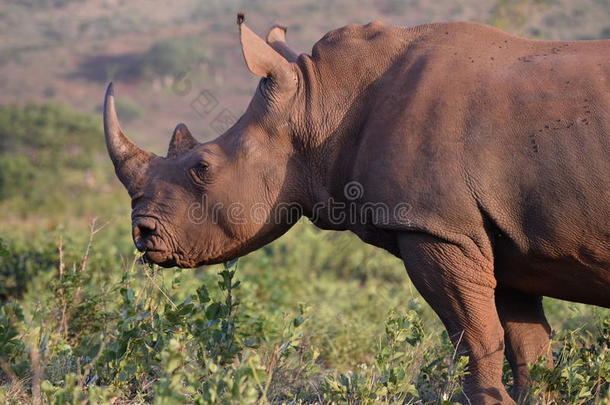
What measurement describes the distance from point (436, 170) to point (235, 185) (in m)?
1.24

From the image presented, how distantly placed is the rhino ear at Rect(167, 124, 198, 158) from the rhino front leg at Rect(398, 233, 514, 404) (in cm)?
154

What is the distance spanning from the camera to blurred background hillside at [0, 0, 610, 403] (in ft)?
16.4

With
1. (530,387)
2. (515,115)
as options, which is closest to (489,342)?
(530,387)

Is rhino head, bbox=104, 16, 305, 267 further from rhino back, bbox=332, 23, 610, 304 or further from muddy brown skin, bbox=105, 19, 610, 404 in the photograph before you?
rhino back, bbox=332, 23, 610, 304

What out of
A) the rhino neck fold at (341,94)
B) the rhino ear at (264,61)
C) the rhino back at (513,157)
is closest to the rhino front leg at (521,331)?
the rhino back at (513,157)

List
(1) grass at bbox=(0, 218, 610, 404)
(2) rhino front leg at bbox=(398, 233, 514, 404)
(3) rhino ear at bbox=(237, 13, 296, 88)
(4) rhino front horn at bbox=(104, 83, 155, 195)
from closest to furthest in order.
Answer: (1) grass at bbox=(0, 218, 610, 404)
(2) rhino front leg at bbox=(398, 233, 514, 404)
(3) rhino ear at bbox=(237, 13, 296, 88)
(4) rhino front horn at bbox=(104, 83, 155, 195)

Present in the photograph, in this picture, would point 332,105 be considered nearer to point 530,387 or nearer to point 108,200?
point 530,387

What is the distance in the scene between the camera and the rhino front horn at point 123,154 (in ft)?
A: 17.3

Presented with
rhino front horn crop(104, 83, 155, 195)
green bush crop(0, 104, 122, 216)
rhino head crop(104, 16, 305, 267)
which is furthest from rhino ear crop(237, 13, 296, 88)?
green bush crop(0, 104, 122, 216)

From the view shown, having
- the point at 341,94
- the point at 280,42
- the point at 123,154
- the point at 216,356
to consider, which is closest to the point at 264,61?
the point at 341,94

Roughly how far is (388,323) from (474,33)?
154cm

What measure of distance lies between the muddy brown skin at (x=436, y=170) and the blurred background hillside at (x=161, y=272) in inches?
13.5

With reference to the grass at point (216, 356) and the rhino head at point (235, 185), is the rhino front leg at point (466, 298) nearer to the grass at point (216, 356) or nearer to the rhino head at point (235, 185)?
the grass at point (216, 356)

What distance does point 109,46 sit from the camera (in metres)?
53.0
